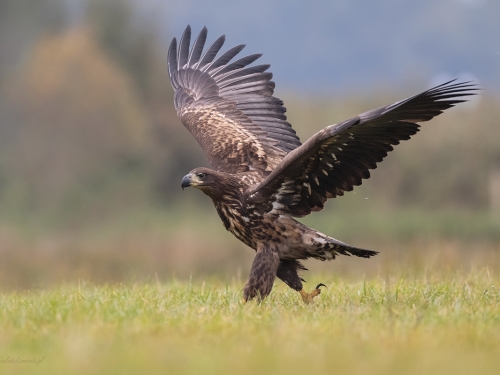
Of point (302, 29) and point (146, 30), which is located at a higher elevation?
point (302, 29)

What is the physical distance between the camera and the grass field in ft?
13.4

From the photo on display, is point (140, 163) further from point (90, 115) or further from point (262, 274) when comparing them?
point (262, 274)

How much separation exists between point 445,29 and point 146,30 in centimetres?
8327

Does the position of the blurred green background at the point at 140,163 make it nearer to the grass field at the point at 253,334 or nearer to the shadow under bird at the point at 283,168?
the shadow under bird at the point at 283,168

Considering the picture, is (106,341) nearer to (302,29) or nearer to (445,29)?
(445,29)

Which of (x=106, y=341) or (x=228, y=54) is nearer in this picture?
(x=106, y=341)

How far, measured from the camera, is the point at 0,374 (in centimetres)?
411

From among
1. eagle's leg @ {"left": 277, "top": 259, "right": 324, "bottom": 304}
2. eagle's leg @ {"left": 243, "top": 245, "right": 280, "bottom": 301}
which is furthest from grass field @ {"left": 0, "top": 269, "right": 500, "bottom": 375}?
eagle's leg @ {"left": 277, "top": 259, "right": 324, "bottom": 304}

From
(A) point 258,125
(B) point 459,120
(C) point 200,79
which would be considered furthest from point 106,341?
(B) point 459,120

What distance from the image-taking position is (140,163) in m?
34.8

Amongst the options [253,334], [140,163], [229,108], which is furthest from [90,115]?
[253,334]

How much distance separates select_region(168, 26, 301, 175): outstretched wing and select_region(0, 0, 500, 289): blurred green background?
2977mm

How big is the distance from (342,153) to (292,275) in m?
1.06

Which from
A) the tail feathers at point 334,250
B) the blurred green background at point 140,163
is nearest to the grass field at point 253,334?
the tail feathers at point 334,250
